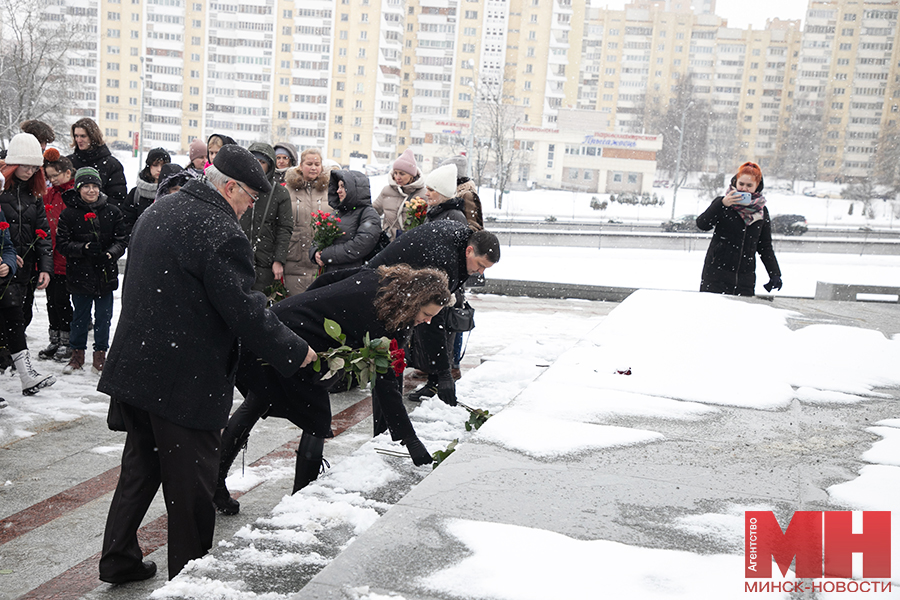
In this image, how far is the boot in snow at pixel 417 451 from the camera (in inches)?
157

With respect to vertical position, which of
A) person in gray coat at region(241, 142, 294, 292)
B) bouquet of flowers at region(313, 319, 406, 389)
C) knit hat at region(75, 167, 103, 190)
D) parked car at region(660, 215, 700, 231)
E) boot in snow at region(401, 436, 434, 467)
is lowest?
parked car at region(660, 215, 700, 231)

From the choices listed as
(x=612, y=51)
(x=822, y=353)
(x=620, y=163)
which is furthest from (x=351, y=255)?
(x=612, y=51)

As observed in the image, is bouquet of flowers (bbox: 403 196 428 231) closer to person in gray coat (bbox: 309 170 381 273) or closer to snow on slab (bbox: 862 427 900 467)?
person in gray coat (bbox: 309 170 381 273)

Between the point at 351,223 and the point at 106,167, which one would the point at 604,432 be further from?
the point at 106,167

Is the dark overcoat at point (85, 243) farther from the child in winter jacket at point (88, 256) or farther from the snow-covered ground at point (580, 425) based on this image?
the snow-covered ground at point (580, 425)

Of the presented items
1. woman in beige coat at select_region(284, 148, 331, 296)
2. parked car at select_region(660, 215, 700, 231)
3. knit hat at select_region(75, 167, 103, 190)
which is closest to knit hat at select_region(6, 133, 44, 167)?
knit hat at select_region(75, 167, 103, 190)

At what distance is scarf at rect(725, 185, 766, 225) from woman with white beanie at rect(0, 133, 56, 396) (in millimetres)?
5633

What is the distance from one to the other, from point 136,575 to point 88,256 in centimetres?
400

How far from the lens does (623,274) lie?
1933 cm

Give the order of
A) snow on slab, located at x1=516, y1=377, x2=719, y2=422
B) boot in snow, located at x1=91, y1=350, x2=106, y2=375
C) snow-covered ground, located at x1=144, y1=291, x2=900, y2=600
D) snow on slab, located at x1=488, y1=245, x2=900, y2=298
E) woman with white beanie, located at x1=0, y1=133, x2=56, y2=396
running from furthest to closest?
snow on slab, located at x1=488, y1=245, x2=900, y2=298 → boot in snow, located at x1=91, y1=350, x2=106, y2=375 → woman with white beanie, located at x1=0, y1=133, x2=56, y2=396 → snow on slab, located at x1=516, y1=377, x2=719, y2=422 → snow-covered ground, located at x1=144, y1=291, x2=900, y2=600

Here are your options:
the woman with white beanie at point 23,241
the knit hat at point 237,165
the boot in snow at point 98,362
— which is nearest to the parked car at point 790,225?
the boot in snow at point 98,362

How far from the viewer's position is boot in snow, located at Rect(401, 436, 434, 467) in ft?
13.1

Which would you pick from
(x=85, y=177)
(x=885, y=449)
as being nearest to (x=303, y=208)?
(x=85, y=177)

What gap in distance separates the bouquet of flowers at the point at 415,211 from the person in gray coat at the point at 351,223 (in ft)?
0.90
